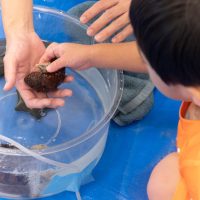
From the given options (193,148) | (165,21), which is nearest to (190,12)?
(165,21)

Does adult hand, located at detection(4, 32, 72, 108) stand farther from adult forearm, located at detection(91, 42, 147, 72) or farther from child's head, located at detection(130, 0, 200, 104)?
child's head, located at detection(130, 0, 200, 104)

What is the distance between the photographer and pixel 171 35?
57cm

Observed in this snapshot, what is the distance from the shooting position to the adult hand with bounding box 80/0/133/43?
1.02m

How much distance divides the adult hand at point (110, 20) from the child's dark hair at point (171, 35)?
0.39m

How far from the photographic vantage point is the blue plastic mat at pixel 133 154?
38.6 inches

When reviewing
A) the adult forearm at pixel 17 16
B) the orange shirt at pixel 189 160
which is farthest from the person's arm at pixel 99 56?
the orange shirt at pixel 189 160

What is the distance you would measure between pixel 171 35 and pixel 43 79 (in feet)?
1.45

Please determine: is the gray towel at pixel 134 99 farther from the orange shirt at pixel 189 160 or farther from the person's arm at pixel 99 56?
the orange shirt at pixel 189 160

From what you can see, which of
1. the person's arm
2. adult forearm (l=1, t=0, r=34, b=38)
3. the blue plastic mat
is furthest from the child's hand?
the blue plastic mat

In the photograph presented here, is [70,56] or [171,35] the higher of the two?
[171,35]

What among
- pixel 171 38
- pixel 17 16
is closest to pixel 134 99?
pixel 17 16

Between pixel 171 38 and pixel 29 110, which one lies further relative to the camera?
pixel 29 110

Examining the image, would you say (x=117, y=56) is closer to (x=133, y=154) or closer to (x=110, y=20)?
(x=110, y=20)

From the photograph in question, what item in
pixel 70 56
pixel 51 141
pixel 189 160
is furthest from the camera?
pixel 51 141
